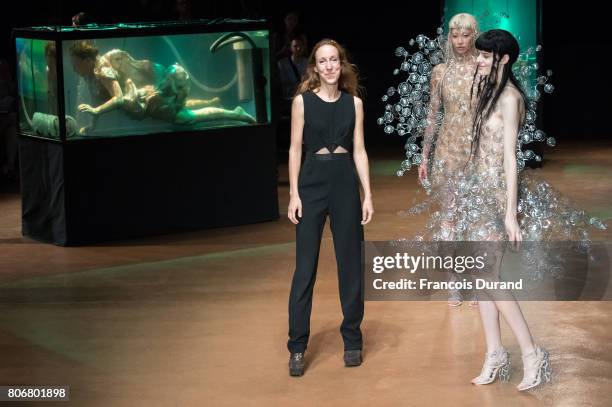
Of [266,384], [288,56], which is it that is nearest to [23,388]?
[266,384]

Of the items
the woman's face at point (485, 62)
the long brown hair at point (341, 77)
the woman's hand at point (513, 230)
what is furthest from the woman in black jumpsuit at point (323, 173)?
the woman's hand at point (513, 230)

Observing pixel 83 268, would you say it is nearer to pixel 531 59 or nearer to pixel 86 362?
pixel 86 362

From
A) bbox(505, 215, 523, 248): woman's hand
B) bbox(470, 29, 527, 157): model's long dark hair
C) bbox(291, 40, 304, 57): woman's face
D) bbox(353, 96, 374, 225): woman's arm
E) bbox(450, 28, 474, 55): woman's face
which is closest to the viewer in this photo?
bbox(505, 215, 523, 248): woman's hand

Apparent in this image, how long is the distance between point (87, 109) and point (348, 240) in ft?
13.3

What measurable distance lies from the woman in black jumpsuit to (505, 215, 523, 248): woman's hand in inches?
29.5

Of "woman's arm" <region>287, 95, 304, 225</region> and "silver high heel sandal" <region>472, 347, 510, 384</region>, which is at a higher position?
"woman's arm" <region>287, 95, 304, 225</region>

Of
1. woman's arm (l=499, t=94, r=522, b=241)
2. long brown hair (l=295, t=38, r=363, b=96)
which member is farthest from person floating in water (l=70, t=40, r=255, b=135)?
woman's arm (l=499, t=94, r=522, b=241)

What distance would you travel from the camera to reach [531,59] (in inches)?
509

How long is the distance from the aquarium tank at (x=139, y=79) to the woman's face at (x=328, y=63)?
3.87 metres

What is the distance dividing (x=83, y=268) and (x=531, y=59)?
20.4 feet

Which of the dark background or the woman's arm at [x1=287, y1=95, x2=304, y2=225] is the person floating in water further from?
the dark background

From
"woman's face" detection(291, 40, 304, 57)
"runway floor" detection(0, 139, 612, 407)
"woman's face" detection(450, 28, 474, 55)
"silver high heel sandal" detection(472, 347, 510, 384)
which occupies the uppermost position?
"woman's face" detection(450, 28, 474, 55)

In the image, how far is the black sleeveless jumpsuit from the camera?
5852 mm

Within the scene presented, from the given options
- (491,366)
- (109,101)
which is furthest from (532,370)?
(109,101)
